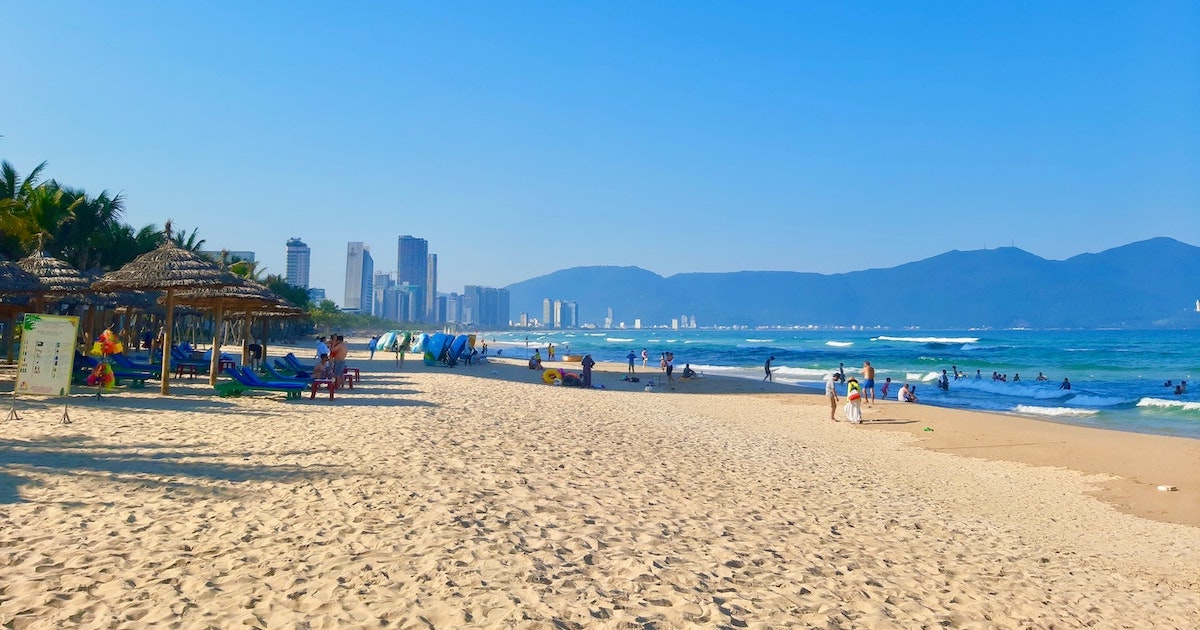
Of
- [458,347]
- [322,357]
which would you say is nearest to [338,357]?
[322,357]

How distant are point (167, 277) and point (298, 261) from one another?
16732 centimetres

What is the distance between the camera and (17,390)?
7.91m

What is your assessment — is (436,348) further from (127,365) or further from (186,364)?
(127,365)

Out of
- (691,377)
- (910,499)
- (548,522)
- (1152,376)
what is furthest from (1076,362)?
(548,522)

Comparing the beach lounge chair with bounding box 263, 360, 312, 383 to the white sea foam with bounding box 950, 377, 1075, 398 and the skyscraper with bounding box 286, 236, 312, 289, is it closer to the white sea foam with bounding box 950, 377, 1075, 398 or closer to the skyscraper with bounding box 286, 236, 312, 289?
the white sea foam with bounding box 950, 377, 1075, 398

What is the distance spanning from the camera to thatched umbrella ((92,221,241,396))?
10828 millimetres

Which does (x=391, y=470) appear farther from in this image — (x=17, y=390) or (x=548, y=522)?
(x=17, y=390)

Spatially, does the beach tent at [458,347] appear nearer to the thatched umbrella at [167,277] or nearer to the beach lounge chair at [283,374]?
the beach lounge chair at [283,374]

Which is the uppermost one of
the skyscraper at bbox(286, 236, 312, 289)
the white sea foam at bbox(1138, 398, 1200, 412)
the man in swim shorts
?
the skyscraper at bbox(286, 236, 312, 289)

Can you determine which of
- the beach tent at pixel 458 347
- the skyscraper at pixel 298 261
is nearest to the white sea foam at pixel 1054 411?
the beach tent at pixel 458 347

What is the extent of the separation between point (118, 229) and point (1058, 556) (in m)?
32.2

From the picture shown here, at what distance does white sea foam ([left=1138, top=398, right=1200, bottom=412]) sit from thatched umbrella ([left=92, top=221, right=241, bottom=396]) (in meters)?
25.0

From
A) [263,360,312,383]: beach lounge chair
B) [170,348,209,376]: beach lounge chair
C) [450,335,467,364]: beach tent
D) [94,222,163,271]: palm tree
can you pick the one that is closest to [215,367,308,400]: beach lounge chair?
[263,360,312,383]: beach lounge chair

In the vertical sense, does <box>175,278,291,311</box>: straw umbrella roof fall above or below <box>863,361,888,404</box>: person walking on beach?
above
